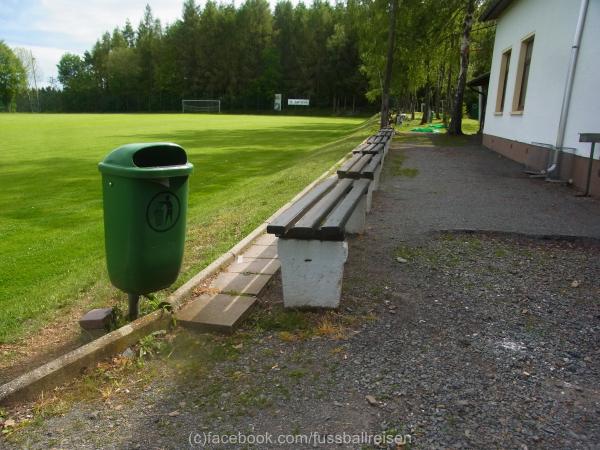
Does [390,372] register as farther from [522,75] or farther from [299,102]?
[299,102]

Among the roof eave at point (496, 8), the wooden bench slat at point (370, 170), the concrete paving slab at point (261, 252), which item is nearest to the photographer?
the concrete paving slab at point (261, 252)

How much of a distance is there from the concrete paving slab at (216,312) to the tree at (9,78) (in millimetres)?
116884

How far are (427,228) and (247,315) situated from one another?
123 inches

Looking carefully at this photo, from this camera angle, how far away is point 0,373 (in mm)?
3395

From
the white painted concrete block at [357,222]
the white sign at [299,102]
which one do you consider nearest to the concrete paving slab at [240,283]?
the white painted concrete block at [357,222]

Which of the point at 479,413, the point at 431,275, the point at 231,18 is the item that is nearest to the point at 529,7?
the point at 431,275

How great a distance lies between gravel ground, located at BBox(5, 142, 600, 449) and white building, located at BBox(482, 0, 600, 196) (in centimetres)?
546

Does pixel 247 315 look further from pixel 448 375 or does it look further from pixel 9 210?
pixel 9 210

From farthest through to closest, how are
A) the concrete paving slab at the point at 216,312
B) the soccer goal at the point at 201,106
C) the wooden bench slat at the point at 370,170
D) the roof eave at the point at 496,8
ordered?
the soccer goal at the point at 201,106 → the roof eave at the point at 496,8 → the wooden bench slat at the point at 370,170 → the concrete paving slab at the point at 216,312

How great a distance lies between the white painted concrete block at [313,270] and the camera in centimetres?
354

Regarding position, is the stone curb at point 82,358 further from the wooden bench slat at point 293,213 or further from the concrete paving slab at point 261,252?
the concrete paving slab at point 261,252

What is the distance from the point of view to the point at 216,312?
3582mm

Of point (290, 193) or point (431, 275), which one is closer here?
point (431, 275)

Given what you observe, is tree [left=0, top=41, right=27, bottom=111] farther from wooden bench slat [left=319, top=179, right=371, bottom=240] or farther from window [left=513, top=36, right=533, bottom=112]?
wooden bench slat [left=319, top=179, right=371, bottom=240]
